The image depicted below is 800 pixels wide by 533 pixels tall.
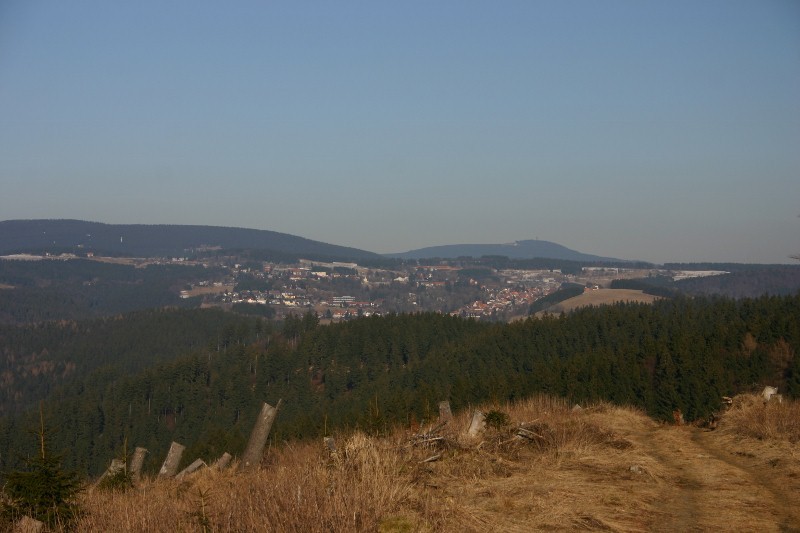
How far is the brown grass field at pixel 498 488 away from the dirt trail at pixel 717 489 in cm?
3

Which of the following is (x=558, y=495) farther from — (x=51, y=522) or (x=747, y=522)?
(x=51, y=522)

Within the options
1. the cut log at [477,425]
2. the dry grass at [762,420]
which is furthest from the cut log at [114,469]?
the dry grass at [762,420]

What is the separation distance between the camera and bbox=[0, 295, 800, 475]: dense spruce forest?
68.2m

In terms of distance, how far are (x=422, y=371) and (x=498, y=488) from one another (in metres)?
104

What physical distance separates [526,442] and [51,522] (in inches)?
297

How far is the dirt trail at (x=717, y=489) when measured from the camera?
8891 mm

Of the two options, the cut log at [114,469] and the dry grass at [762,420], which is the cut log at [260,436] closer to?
the cut log at [114,469]

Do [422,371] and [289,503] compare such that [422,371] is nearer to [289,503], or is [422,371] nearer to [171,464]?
[171,464]

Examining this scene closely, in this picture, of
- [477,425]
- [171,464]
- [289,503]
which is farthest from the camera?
[171,464]

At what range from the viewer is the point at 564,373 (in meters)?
73.2

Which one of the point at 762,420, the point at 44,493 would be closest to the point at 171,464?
the point at 44,493

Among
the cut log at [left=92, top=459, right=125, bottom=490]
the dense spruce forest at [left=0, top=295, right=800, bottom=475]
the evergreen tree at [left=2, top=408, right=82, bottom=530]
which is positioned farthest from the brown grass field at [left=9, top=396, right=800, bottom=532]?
the dense spruce forest at [left=0, top=295, right=800, bottom=475]

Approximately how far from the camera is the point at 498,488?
10023 mm

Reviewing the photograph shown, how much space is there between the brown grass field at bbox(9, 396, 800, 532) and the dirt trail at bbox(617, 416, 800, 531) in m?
0.03
